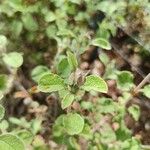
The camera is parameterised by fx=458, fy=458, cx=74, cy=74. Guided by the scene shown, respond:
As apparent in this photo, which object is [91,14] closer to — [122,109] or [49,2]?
[49,2]

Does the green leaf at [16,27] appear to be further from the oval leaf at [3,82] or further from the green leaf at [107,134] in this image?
the green leaf at [107,134]

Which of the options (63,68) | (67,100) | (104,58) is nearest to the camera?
(67,100)

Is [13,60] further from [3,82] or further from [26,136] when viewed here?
[26,136]

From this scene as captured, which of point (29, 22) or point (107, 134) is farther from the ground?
point (29, 22)

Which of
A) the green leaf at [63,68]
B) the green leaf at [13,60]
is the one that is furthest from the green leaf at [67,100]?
the green leaf at [13,60]

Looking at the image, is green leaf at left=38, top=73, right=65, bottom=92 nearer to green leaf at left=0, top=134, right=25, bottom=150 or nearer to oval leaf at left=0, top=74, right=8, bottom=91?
green leaf at left=0, top=134, right=25, bottom=150

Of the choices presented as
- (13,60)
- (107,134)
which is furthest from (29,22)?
(107,134)

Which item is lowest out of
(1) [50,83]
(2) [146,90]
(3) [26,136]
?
(3) [26,136]
